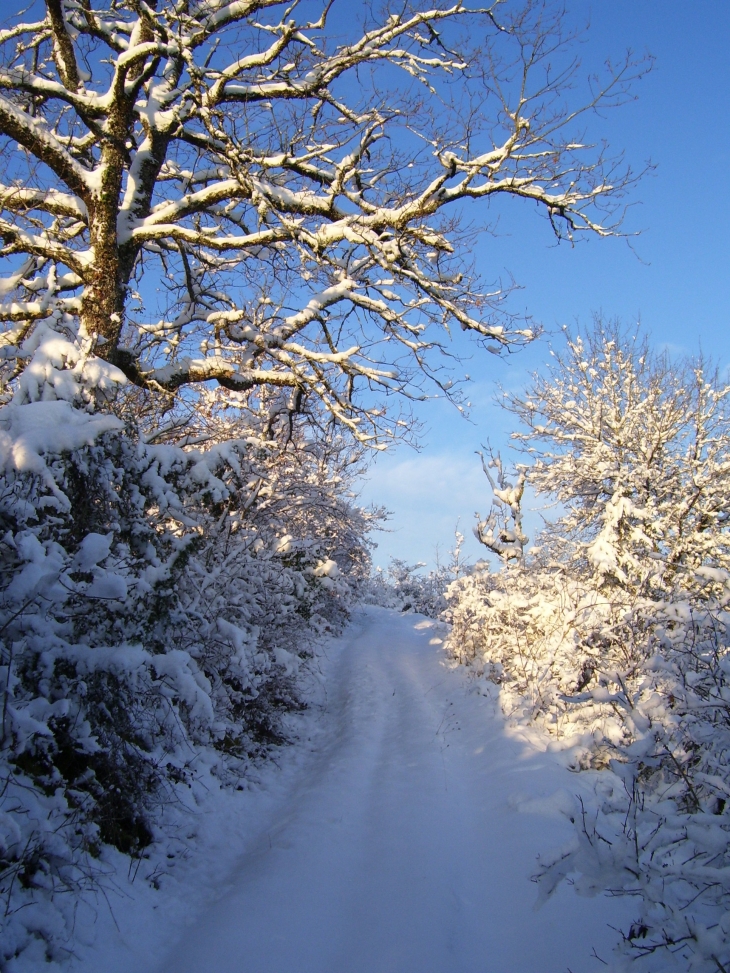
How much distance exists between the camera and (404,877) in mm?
4074

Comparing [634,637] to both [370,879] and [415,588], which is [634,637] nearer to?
[370,879]

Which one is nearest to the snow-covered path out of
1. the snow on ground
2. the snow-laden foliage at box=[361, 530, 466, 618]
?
the snow on ground

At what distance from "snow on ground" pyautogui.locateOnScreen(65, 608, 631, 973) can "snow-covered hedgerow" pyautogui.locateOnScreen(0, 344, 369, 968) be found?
0.45m

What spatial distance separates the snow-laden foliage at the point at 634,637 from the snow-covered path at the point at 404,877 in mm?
645

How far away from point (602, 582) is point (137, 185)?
8473 millimetres

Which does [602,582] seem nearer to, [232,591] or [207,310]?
[232,591]

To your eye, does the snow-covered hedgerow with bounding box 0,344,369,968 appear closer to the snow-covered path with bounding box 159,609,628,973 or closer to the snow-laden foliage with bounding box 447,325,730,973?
the snow-covered path with bounding box 159,609,628,973

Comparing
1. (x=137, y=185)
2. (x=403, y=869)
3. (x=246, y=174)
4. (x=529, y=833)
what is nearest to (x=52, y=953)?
(x=403, y=869)

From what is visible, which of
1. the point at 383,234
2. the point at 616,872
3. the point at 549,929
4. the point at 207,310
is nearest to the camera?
the point at 616,872

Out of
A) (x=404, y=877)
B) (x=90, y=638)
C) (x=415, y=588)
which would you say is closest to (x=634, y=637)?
(x=404, y=877)

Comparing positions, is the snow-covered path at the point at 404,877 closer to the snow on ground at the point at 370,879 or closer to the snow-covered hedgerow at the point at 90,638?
the snow on ground at the point at 370,879

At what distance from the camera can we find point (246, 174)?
222 inches

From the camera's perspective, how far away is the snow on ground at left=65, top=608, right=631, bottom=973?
3.22 meters

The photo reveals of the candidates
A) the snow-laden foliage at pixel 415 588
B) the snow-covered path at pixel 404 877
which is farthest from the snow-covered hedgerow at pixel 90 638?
the snow-laden foliage at pixel 415 588
